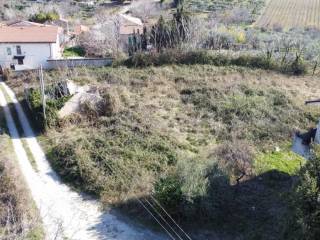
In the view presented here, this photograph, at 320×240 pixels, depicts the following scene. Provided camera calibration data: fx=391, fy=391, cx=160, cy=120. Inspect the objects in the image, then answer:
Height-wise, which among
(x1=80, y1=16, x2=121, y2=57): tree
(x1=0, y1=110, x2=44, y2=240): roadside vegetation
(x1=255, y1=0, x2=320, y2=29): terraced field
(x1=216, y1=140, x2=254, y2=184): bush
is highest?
(x1=255, y1=0, x2=320, y2=29): terraced field

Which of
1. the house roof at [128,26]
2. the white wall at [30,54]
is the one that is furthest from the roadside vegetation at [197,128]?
the white wall at [30,54]

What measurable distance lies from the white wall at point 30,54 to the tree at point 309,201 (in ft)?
114

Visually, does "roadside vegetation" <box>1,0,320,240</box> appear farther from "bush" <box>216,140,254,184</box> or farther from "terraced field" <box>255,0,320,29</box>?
"terraced field" <box>255,0,320,29</box>

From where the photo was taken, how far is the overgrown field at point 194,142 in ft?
62.7

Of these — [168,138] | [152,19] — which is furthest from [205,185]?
[152,19]

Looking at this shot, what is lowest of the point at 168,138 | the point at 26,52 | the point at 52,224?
the point at 52,224

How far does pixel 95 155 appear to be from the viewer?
24.0m

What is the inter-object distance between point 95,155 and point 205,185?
26.7ft

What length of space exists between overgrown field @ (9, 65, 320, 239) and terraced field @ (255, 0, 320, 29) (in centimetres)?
2540

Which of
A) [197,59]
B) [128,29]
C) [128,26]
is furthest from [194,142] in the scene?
[128,26]

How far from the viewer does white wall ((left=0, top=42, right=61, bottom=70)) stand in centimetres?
4338

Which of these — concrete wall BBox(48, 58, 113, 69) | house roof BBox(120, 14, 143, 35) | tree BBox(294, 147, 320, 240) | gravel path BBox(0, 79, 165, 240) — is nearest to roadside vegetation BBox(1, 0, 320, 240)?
tree BBox(294, 147, 320, 240)

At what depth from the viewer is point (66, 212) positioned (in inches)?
794

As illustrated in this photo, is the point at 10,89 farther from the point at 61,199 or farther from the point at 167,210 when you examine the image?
the point at 167,210
